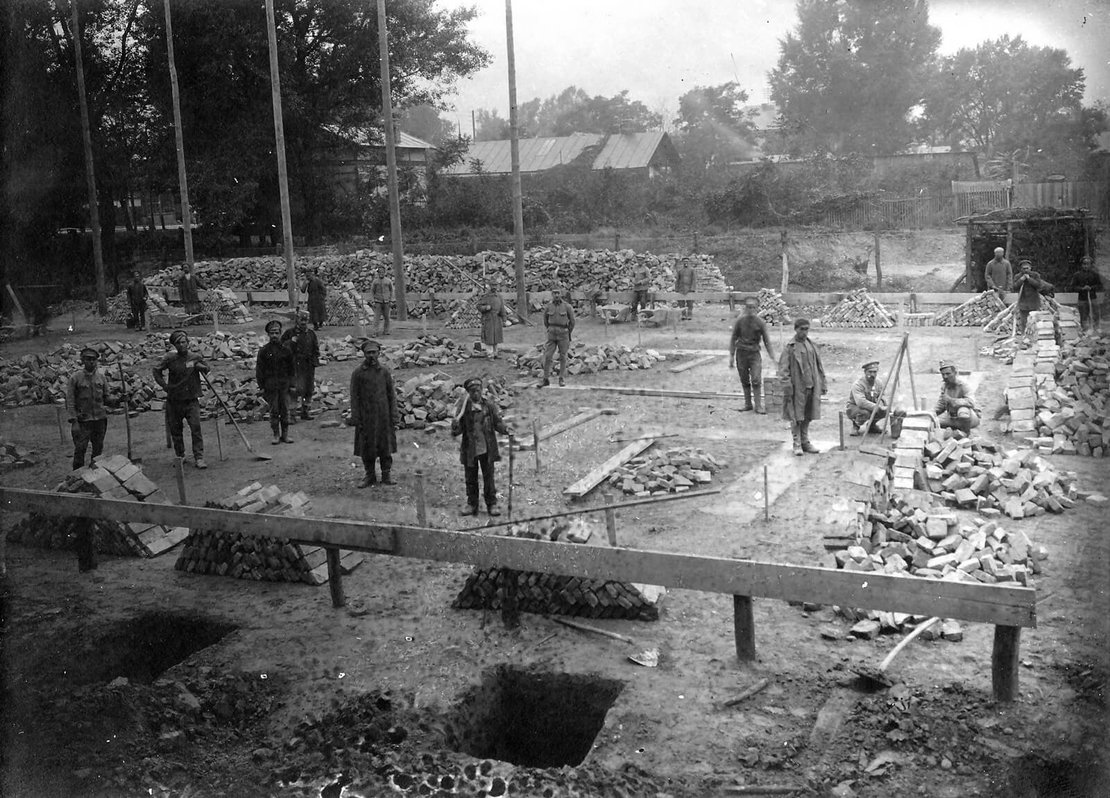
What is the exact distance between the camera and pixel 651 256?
3138 cm

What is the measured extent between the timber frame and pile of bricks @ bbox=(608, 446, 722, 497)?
12.6ft

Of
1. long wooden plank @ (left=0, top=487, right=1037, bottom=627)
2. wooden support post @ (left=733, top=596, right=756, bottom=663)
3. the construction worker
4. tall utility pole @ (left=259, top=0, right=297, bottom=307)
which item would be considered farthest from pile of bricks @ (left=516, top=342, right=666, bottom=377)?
wooden support post @ (left=733, top=596, right=756, bottom=663)

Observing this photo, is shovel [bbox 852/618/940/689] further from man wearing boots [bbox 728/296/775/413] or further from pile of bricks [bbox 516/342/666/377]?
pile of bricks [bbox 516/342/666/377]

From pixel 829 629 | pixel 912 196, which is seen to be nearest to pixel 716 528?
pixel 829 629

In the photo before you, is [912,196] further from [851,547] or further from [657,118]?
[851,547]

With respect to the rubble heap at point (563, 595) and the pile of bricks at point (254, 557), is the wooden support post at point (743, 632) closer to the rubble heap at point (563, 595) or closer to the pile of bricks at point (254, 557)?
the rubble heap at point (563, 595)

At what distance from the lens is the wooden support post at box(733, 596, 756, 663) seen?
661 cm

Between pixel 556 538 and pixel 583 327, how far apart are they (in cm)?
1736

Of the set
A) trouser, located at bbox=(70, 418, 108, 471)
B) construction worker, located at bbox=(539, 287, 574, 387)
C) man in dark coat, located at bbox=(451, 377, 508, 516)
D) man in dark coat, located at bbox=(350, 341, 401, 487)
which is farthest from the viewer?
construction worker, located at bbox=(539, 287, 574, 387)

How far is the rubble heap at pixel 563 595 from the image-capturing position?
7.40m

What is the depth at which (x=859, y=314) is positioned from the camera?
2311 cm

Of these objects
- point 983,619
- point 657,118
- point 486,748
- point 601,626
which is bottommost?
point 486,748

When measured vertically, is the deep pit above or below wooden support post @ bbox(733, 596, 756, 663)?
below

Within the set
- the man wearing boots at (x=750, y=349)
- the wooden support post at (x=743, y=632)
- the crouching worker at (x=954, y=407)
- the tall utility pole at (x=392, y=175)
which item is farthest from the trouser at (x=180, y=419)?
the tall utility pole at (x=392, y=175)
